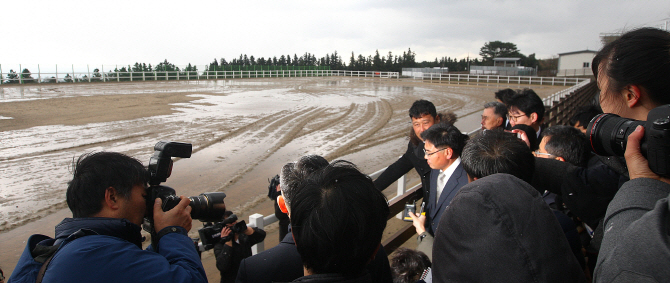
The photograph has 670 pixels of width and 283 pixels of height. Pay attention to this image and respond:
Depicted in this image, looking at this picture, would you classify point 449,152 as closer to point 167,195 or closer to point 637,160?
point 637,160

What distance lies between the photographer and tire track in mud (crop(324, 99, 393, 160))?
8.36 meters

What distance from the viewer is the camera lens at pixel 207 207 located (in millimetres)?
1778

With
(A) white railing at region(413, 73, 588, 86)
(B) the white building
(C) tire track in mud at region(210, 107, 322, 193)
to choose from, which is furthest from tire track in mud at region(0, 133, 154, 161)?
(B) the white building

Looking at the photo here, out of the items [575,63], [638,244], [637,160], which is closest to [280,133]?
[637,160]

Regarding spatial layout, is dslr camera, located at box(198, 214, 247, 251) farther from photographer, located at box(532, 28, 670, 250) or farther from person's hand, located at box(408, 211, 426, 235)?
photographer, located at box(532, 28, 670, 250)

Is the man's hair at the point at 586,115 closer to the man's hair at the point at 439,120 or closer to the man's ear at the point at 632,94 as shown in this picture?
the man's hair at the point at 439,120

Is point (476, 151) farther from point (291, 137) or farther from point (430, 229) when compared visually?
point (291, 137)

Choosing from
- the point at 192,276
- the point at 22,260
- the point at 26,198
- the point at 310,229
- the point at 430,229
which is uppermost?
the point at 310,229

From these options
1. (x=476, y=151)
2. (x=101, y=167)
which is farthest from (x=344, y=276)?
(x=101, y=167)

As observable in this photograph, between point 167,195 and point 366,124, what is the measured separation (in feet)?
33.4

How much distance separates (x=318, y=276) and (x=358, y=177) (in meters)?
0.32

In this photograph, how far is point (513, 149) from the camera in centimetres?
163

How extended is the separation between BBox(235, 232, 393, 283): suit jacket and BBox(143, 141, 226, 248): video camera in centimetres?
39

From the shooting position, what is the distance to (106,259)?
127 cm
